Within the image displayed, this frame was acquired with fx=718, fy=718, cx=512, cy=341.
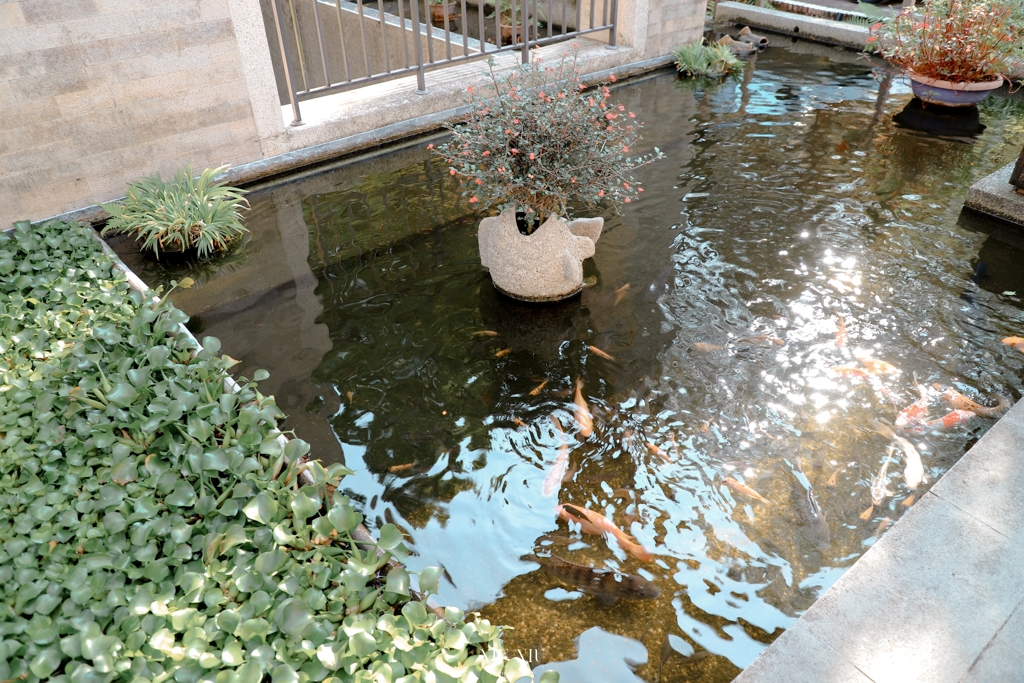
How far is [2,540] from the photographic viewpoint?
2773mm

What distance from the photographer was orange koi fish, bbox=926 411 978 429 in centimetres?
390

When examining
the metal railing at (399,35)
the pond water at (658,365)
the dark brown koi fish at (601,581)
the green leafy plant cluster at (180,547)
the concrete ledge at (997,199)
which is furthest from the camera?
the metal railing at (399,35)

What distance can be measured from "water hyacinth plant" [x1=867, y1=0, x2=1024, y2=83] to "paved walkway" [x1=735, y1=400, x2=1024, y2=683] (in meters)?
6.48

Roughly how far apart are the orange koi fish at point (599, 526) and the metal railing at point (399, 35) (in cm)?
521

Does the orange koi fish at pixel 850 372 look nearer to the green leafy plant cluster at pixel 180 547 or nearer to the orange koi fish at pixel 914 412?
the orange koi fish at pixel 914 412

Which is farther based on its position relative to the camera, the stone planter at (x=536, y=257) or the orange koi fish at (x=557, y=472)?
the stone planter at (x=536, y=257)

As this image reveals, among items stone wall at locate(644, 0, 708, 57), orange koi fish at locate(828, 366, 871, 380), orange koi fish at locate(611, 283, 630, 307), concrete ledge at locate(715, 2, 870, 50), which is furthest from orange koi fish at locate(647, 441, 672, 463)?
concrete ledge at locate(715, 2, 870, 50)

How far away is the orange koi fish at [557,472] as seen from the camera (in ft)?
11.7

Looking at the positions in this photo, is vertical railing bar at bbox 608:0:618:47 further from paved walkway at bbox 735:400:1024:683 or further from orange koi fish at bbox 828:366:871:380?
paved walkway at bbox 735:400:1024:683

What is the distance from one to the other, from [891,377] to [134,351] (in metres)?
4.27

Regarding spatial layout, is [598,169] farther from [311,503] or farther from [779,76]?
[779,76]

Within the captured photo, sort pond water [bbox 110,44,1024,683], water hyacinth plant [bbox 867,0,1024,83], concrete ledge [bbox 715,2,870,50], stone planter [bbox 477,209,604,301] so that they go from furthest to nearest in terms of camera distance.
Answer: concrete ledge [bbox 715,2,870,50], water hyacinth plant [bbox 867,0,1024,83], stone planter [bbox 477,209,604,301], pond water [bbox 110,44,1024,683]

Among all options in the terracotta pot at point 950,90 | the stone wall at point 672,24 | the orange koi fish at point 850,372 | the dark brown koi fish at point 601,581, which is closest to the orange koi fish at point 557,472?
the dark brown koi fish at point 601,581

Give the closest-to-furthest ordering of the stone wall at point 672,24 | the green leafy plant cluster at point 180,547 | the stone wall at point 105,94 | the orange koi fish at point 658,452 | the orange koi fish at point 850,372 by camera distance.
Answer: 1. the green leafy plant cluster at point 180,547
2. the orange koi fish at point 658,452
3. the orange koi fish at point 850,372
4. the stone wall at point 105,94
5. the stone wall at point 672,24
